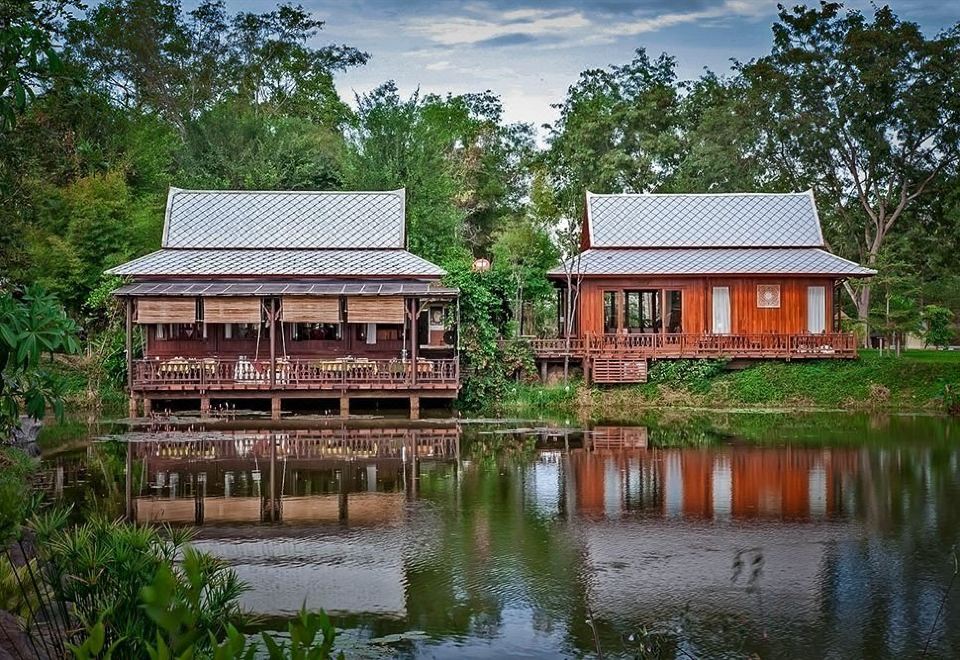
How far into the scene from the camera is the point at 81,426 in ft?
75.5

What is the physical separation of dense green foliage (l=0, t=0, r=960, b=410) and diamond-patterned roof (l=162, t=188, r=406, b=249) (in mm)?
2524

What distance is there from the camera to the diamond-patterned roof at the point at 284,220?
29.6 metres

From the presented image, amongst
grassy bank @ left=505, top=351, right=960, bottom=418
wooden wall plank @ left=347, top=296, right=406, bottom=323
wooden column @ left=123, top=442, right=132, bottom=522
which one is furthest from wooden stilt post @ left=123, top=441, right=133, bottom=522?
grassy bank @ left=505, top=351, right=960, bottom=418

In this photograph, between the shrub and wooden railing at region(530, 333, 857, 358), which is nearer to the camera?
the shrub

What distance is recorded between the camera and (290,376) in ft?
84.1

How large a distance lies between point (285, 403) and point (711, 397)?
11.4 meters

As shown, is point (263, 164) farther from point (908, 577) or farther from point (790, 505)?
point (908, 577)

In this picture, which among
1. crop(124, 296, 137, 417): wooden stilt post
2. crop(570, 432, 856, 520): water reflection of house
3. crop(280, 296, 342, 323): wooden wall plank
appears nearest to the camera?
crop(570, 432, 856, 520): water reflection of house

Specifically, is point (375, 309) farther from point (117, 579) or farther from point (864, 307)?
point (117, 579)

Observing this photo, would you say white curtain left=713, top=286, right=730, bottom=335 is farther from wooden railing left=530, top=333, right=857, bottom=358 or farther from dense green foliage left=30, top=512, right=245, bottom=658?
dense green foliage left=30, top=512, right=245, bottom=658

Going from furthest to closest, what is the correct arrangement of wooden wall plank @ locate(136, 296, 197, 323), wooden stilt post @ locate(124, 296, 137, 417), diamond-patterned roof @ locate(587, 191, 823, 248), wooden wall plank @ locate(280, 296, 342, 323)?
diamond-patterned roof @ locate(587, 191, 823, 248) → wooden wall plank @ locate(280, 296, 342, 323) → wooden wall plank @ locate(136, 296, 197, 323) → wooden stilt post @ locate(124, 296, 137, 417)

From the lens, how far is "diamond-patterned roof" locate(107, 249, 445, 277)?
88.9 ft

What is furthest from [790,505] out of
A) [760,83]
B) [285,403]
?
[760,83]

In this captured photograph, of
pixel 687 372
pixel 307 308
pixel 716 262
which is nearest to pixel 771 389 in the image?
pixel 687 372
